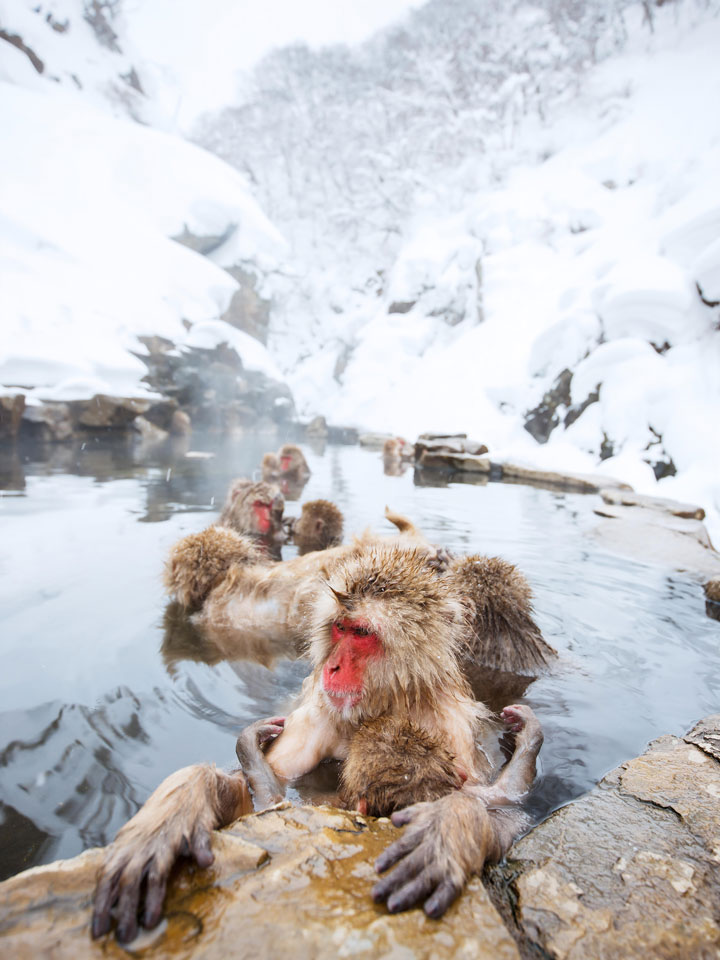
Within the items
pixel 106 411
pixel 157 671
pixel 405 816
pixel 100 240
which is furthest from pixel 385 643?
pixel 100 240

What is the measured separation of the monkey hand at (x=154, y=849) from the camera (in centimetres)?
79

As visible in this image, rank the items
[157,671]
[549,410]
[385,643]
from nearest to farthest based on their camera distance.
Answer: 1. [385,643]
2. [157,671]
3. [549,410]

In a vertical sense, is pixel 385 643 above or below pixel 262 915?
above

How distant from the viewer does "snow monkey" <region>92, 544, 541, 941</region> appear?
0.88 m

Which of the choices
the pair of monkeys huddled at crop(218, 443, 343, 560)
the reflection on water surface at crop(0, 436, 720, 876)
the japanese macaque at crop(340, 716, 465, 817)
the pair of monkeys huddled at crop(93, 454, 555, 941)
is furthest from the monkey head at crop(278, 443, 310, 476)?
the japanese macaque at crop(340, 716, 465, 817)

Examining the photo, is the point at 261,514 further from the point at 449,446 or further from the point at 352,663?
the point at 449,446

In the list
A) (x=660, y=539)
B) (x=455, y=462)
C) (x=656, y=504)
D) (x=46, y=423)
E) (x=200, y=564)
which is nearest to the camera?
(x=200, y=564)

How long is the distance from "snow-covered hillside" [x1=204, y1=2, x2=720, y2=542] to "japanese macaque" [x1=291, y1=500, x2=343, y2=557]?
169 inches

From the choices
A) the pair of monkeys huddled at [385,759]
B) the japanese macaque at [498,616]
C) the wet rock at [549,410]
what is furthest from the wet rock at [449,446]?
the pair of monkeys huddled at [385,759]

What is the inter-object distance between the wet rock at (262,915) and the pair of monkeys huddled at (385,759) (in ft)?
0.11

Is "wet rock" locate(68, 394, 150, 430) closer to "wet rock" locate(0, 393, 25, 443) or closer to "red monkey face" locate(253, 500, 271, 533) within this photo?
"wet rock" locate(0, 393, 25, 443)

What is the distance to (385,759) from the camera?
1.24 meters

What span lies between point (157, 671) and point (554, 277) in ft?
56.7

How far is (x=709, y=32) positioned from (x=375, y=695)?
30.6m
